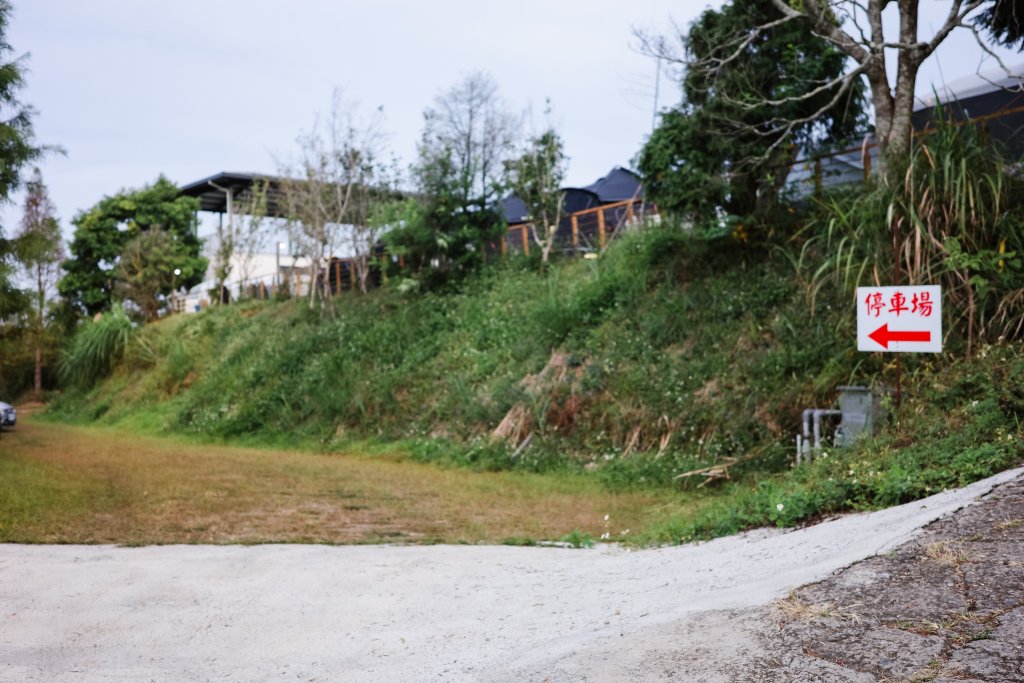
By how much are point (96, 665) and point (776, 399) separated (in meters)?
7.59

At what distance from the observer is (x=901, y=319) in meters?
7.61

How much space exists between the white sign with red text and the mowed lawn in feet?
8.16

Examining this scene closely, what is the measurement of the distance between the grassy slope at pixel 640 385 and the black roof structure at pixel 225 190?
486 inches

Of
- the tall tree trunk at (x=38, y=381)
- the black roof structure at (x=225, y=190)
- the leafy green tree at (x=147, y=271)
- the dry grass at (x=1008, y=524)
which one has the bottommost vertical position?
the tall tree trunk at (x=38, y=381)

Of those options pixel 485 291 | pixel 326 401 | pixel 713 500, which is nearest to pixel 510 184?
pixel 485 291

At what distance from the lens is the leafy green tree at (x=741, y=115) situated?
40.2ft

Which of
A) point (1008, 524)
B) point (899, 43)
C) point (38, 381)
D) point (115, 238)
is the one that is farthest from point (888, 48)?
point (115, 238)

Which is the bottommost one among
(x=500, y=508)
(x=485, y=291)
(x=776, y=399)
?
(x=500, y=508)

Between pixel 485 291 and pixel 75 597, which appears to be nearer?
pixel 75 597

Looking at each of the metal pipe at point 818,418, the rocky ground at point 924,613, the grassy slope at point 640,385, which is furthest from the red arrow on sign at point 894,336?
the rocky ground at point 924,613

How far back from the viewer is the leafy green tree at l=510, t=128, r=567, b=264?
18500 mm

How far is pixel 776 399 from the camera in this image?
31.9ft

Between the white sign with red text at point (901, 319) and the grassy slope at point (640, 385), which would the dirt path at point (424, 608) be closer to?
the grassy slope at point (640, 385)

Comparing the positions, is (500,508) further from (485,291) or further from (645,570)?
(485,291)
